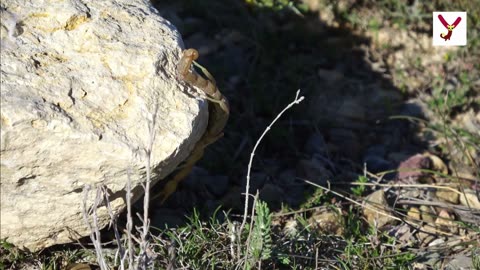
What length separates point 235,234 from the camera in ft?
9.39

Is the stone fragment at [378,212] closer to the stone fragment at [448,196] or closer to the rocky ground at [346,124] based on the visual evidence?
the rocky ground at [346,124]

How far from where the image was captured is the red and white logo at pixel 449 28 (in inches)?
189

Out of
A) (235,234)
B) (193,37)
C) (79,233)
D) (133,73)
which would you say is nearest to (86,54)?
(133,73)

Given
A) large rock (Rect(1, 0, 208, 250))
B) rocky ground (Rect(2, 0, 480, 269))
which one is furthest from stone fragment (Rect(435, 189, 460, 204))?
large rock (Rect(1, 0, 208, 250))

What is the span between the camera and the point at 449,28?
4.88 meters

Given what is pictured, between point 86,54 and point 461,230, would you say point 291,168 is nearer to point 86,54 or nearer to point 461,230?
point 461,230

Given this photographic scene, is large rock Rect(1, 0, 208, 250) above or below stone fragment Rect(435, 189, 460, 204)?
above

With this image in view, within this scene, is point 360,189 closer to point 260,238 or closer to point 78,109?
point 260,238

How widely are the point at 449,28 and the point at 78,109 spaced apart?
3.27 m

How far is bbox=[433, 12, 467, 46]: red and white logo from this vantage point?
15.7ft

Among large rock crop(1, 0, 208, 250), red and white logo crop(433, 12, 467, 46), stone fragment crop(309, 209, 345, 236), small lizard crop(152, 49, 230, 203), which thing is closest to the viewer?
large rock crop(1, 0, 208, 250)

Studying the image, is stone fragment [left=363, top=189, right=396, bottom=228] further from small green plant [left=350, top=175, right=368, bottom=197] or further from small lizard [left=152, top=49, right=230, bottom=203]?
small lizard [left=152, top=49, right=230, bottom=203]

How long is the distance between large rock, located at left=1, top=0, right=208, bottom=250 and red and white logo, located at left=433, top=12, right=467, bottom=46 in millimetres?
2654

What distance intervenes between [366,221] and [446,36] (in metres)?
1.91
